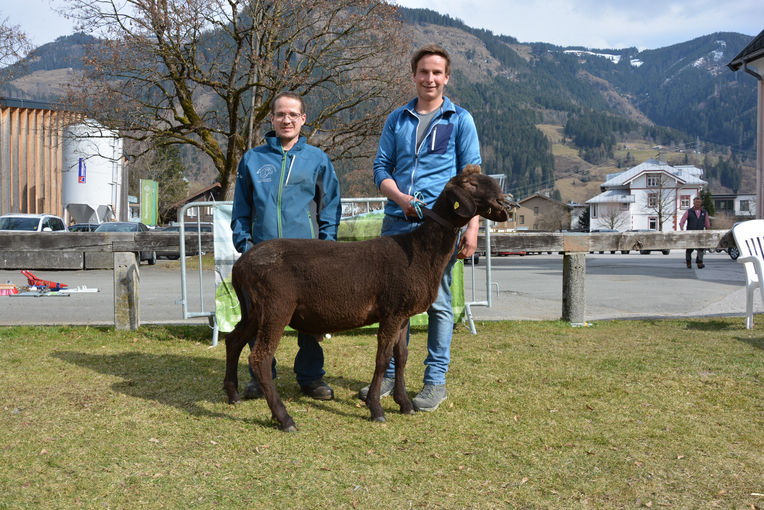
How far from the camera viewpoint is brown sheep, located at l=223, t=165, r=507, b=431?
13.6 feet

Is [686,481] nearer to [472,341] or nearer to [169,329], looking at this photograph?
[472,341]

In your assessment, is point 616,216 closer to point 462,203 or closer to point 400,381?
point 400,381

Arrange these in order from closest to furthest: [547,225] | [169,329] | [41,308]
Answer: [169,329]
[41,308]
[547,225]

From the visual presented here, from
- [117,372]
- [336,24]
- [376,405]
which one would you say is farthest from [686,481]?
→ [336,24]

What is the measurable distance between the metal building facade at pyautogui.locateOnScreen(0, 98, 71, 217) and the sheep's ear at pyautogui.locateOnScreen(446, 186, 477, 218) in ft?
130

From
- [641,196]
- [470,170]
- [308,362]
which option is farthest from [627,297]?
[641,196]

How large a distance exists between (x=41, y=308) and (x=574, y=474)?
10.8 m

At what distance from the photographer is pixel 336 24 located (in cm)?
2236

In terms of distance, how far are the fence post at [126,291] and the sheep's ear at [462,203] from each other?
5238 mm

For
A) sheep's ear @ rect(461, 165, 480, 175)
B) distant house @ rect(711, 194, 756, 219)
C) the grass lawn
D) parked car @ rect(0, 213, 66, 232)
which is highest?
distant house @ rect(711, 194, 756, 219)

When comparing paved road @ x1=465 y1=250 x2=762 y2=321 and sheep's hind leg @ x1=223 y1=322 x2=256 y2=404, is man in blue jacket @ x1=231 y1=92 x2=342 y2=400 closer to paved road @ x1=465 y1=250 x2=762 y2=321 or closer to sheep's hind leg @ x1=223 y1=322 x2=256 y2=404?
sheep's hind leg @ x1=223 y1=322 x2=256 y2=404

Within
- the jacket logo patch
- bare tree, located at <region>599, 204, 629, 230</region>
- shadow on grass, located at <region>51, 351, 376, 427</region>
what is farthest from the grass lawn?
bare tree, located at <region>599, 204, 629, 230</region>

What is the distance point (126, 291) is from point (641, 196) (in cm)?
11266

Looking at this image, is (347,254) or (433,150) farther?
(433,150)
